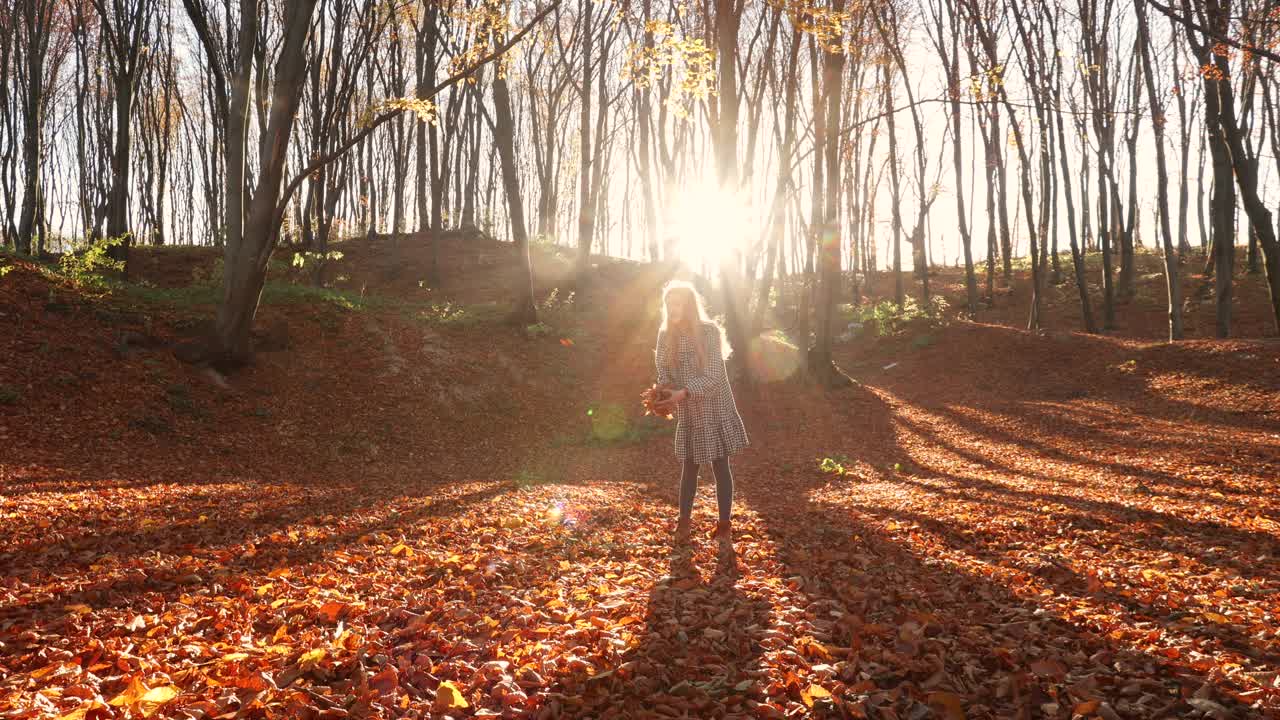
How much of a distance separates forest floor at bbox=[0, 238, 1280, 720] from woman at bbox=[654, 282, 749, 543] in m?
0.68

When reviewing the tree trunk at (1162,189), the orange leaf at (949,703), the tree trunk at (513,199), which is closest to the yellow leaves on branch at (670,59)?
the tree trunk at (513,199)

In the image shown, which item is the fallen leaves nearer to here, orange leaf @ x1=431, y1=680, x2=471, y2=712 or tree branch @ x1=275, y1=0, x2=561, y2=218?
orange leaf @ x1=431, y1=680, x2=471, y2=712

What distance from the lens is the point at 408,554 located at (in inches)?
168

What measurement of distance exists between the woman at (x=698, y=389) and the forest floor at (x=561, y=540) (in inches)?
26.9

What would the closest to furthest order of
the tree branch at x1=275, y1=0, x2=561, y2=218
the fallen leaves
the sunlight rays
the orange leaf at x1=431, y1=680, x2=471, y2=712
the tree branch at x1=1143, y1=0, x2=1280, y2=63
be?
1. the fallen leaves
2. the orange leaf at x1=431, y1=680, x2=471, y2=712
3. the tree branch at x1=1143, y1=0, x2=1280, y2=63
4. the tree branch at x1=275, y1=0, x2=561, y2=218
5. the sunlight rays

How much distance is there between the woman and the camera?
15.3 feet

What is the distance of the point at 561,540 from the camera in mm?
4875

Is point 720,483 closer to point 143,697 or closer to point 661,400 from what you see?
point 661,400

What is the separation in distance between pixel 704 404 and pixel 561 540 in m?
1.56

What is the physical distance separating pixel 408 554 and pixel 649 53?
783 centimetres

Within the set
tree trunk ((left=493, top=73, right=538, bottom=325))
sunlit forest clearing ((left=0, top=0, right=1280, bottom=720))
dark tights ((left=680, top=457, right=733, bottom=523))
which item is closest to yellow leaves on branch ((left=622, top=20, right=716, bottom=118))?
sunlit forest clearing ((left=0, top=0, right=1280, bottom=720))

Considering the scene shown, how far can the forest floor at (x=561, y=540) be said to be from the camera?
251 centimetres

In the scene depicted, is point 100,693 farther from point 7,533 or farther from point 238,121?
point 238,121

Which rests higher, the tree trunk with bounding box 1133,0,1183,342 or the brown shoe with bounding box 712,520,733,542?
the tree trunk with bounding box 1133,0,1183,342
